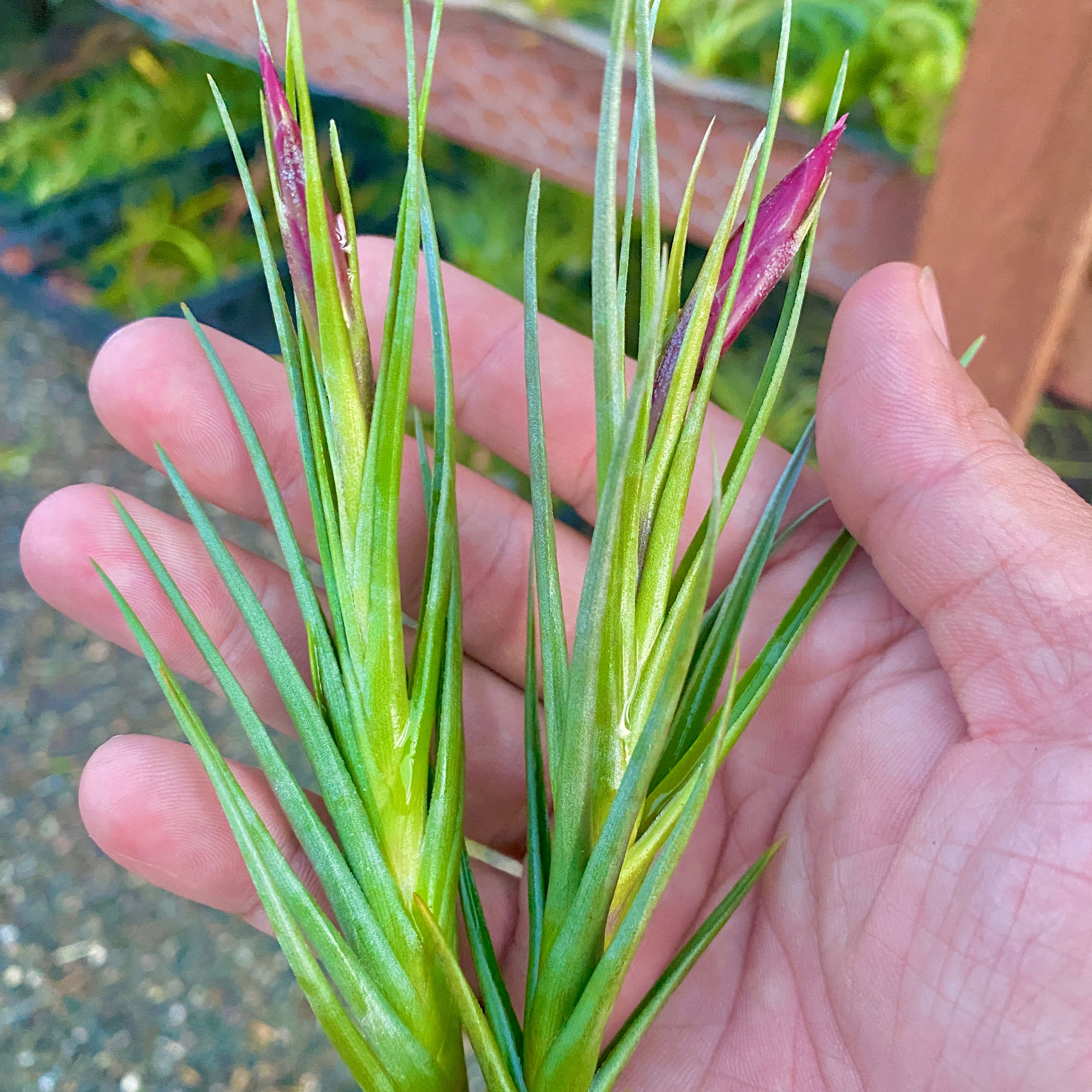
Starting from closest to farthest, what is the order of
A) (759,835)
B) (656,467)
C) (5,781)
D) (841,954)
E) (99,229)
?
(656,467), (841,954), (759,835), (5,781), (99,229)

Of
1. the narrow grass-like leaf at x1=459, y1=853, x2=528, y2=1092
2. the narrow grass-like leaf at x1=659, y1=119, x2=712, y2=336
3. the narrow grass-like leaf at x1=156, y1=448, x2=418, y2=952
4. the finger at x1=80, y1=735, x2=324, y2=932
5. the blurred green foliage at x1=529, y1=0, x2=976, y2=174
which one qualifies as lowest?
the finger at x1=80, y1=735, x2=324, y2=932

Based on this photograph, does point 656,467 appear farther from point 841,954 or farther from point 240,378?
point 240,378

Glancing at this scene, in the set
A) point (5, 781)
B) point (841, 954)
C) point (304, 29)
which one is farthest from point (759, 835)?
point (304, 29)

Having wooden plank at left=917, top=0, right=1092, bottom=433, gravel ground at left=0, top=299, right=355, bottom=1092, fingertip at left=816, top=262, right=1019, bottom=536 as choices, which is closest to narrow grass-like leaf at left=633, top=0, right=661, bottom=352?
fingertip at left=816, top=262, right=1019, bottom=536

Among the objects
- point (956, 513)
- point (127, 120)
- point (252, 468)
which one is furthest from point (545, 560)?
point (127, 120)

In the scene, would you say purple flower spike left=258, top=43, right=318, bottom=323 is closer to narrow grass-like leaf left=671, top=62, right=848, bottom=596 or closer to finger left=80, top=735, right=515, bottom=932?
narrow grass-like leaf left=671, top=62, right=848, bottom=596

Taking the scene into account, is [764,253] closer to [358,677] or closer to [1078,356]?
[358,677]
